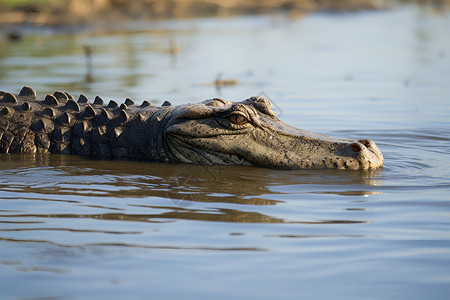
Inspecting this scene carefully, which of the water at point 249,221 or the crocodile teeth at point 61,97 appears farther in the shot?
the crocodile teeth at point 61,97

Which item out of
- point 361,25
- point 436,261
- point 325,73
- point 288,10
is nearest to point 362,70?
point 325,73

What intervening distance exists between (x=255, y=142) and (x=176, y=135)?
0.74m

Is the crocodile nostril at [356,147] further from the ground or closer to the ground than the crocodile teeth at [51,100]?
closer to the ground

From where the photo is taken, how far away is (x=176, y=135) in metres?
6.30

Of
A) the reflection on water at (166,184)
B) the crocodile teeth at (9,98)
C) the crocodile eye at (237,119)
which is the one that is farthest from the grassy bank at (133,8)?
the crocodile eye at (237,119)

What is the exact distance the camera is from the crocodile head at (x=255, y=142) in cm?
595

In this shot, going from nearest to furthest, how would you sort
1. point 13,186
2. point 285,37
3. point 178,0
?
1. point 13,186
2. point 285,37
3. point 178,0

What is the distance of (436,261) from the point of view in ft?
12.4

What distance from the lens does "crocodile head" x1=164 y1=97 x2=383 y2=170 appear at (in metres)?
5.95

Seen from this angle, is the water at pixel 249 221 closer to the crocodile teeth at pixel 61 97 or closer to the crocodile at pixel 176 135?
the crocodile at pixel 176 135

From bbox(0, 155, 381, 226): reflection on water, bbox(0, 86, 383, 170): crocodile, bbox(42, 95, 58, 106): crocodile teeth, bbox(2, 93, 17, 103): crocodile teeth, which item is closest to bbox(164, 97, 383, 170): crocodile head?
bbox(0, 86, 383, 170): crocodile

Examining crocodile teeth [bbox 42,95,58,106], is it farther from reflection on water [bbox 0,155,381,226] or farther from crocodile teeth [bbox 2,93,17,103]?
reflection on water [bbox 0,155,381,226]

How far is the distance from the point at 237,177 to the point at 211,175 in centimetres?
25

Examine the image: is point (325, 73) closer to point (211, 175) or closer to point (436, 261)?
point (211, 175)
